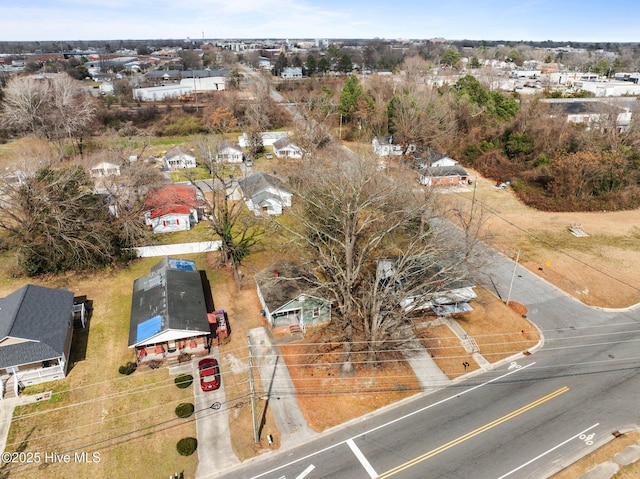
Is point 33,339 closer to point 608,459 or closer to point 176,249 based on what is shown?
point 176,249

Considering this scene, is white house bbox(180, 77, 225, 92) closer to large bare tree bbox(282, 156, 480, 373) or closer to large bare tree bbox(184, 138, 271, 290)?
large bare tree bbox(184, 138, 271, 290)

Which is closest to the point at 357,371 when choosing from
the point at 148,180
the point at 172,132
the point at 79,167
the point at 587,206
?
the point at 79,167

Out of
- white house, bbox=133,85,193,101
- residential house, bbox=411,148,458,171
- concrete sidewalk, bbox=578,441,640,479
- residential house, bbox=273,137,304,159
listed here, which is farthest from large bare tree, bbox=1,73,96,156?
concrete sidewalk, bbox=578,441,640,479

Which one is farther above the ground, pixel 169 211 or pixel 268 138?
pixel 268 138

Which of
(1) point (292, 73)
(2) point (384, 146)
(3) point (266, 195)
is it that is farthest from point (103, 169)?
(1) point (292, 73)

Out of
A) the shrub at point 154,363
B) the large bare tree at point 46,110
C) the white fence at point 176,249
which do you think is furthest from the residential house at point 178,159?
the shrub at point 154,363

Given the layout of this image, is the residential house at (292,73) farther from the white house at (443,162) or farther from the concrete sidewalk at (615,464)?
the concrete sidewalk at (615,464)

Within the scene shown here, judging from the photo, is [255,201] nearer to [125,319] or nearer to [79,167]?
[79,167]
